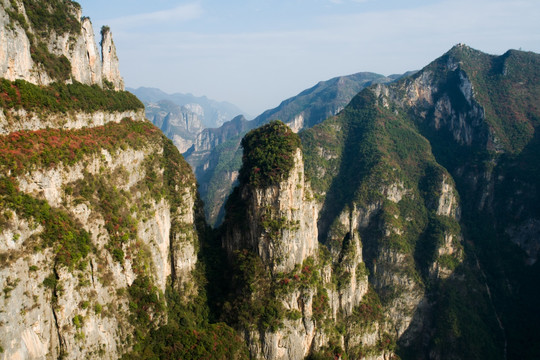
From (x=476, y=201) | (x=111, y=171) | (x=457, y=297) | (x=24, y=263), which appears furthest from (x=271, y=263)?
(x=476, y=201)

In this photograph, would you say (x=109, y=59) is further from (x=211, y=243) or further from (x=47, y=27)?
(x=211, y=243)

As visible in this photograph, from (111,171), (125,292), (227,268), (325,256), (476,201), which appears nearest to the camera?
(125,292)

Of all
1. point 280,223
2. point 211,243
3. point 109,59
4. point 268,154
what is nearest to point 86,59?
point 109,59

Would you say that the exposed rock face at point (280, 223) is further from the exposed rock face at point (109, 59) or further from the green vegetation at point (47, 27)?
the exposed rock face at point (109, 59)

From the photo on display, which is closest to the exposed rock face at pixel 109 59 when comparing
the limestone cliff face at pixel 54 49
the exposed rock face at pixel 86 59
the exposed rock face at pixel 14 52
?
the limestone cliff face at pixel 54 49

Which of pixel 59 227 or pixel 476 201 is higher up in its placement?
pixel 59 227

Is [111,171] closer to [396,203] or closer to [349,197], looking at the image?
[349,197]
